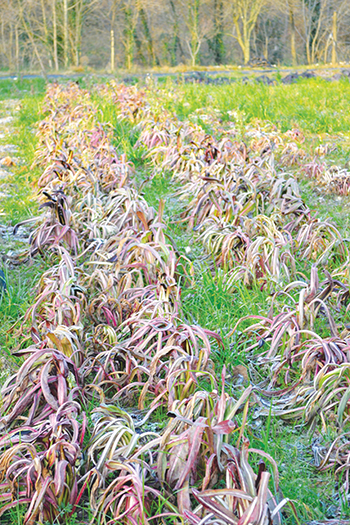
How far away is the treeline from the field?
1844 centimetres

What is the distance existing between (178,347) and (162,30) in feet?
104

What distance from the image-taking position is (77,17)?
23984 mm

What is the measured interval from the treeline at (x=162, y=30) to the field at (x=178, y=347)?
18.4 meters

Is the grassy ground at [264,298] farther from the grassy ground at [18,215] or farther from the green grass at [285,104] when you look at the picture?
the grassy ground at [18,215]

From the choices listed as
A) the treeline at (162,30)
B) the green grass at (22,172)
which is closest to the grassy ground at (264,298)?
the green grass at (22,172)

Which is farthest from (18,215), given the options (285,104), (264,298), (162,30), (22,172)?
(162,30)

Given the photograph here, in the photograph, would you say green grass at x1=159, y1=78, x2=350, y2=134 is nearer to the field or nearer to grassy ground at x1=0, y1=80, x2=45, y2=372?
the field

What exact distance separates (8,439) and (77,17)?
25.5 m

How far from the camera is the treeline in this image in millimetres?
23359

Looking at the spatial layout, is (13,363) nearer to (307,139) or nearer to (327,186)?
(327,186)

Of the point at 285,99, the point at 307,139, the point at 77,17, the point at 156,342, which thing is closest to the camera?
the point at 156,342

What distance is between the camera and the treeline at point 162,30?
2336cm

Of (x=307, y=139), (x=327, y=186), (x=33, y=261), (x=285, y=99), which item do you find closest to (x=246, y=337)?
(x=33, y=261)

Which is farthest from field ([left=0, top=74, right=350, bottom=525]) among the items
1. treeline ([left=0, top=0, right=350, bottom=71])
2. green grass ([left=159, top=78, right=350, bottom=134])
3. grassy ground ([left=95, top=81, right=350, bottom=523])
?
treeline ([left=0, top=0, right=350, bottom=71])
